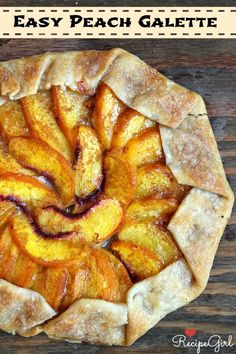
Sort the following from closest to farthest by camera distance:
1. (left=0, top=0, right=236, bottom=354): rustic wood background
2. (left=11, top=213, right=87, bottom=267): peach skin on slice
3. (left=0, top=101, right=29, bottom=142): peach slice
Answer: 1. (left=11, top=213, right=87, bottom=267): peach skin on slice
2. (left=0, top=101, right=29, bottom=142): peach slice
3. (left=0, top=0, right=236, bottom=354): rustic wood background

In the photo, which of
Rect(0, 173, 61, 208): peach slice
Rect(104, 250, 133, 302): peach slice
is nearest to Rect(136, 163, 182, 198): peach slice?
Rect(104, 250, 133, 302): peach slice

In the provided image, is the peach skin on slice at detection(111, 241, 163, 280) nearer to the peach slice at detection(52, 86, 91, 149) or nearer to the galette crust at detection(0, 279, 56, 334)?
the galette crust at detection(0, 279, 56, 334)

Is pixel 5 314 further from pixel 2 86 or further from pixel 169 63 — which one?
pixel 169 63

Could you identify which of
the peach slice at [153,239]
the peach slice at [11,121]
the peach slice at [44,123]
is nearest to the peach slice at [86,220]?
the peach slice at [153,239]

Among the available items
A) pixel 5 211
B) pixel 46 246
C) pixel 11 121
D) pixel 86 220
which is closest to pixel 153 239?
pixel 86 220

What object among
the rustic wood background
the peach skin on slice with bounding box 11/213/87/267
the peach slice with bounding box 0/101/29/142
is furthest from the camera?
the rustic wood background

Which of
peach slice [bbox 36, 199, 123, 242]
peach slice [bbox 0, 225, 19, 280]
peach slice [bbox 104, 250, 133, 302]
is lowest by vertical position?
peach slice [bbox 104, 250, 133, 302]
